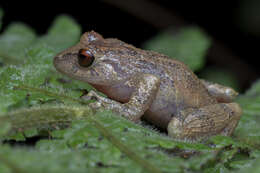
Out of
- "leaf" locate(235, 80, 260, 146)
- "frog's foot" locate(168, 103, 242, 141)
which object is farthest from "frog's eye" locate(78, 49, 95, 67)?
"leaf" locate(235, 80, 260, 146)

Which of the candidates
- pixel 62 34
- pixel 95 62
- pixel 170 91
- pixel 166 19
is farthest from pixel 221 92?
pixel 166 19

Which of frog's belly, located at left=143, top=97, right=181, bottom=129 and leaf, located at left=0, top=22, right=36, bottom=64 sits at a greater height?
leaf, located at left=0, top=22, right=36, bottom=64

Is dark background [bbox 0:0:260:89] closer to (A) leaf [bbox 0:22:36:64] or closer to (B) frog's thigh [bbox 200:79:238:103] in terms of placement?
(A) leaf [bbox 0:22:36:64]

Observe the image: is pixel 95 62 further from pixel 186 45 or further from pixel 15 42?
pixel 186 45

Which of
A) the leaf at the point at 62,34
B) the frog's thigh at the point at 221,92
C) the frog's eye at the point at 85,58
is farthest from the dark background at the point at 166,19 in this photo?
the frog's eye at the point at 85,58

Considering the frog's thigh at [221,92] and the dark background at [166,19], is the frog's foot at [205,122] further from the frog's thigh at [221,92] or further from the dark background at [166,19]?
the dark background at [166,19]

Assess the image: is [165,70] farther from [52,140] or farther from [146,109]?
[52,140]
